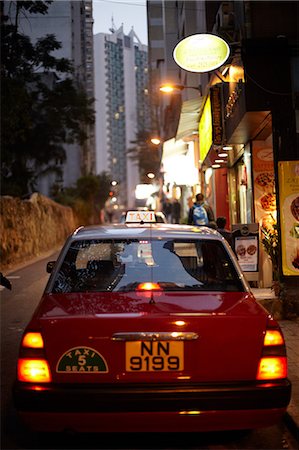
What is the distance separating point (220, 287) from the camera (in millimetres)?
4359

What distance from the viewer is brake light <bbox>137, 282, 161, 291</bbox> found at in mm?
4223

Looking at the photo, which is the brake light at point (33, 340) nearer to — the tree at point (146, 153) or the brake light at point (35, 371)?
the brake light at point (35, 371)

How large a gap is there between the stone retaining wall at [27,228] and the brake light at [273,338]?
15.3 metres

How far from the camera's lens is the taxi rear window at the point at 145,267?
4.38 meters

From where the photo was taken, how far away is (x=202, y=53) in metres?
11.2

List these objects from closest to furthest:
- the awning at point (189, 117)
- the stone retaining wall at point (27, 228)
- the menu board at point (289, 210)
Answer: the menu board at point (289, 210), the awning at point (189, 117), the stone retaining wall at point (27, 228)

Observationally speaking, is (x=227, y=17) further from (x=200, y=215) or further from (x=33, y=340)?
(x=33, y=340)

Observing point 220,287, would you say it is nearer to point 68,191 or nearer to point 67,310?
point 67,310

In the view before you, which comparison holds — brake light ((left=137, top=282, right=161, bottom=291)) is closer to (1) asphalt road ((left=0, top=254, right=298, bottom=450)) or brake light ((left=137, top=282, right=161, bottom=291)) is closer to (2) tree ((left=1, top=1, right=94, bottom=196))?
(1) asphalt road ((left=0, top=254, right=298, bottom=450))

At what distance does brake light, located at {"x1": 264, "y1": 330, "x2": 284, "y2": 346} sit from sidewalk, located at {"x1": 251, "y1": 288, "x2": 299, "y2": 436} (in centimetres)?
96

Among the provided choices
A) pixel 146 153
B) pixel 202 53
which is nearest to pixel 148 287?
pixel 202 53

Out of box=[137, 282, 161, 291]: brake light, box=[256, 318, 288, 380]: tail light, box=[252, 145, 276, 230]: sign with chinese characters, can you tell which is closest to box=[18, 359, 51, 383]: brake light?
box=[137, 282, 161, 291]: brake light

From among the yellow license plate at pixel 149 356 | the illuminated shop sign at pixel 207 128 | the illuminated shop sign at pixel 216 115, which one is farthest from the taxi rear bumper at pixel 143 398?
the illuminated shop sign at pixel 207 128

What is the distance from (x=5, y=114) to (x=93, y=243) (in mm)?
17550
